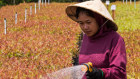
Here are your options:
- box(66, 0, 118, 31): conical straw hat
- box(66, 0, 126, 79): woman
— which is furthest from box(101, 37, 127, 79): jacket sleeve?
box(66, 0, 118, 31): conical straw hat

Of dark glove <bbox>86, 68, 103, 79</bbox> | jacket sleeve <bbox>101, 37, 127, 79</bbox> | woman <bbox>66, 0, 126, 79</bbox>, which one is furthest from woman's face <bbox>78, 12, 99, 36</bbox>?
dark glove <bbox>86, 68, 103, 79</bbox>

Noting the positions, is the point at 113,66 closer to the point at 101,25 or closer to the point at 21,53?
the point at 101,25

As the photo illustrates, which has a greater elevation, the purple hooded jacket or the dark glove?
the purple hooded jacket

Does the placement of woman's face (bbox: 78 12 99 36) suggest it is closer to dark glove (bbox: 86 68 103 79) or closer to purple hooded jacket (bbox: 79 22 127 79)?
purple hooded jacket (bbox: 79 22 127 79)

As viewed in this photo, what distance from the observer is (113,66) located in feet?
8.14

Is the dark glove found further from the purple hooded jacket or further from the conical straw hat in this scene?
the conical straw hat

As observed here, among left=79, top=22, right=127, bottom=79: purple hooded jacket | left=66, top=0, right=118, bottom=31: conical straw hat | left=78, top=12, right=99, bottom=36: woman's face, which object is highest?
left=66, top=0, right=118, bottom=31: conical straw hat

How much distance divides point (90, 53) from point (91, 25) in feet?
1.00

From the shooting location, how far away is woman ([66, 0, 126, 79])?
247 centimetres

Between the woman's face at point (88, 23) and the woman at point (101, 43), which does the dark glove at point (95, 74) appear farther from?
the woman's face at point (88, 23)

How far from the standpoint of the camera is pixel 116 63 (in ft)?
8.04

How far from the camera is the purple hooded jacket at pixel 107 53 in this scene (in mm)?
2479

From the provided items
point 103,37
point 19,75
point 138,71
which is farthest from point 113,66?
point 138,71

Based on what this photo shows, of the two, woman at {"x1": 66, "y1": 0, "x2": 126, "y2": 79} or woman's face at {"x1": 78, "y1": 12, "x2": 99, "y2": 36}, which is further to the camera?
woman's face at {"x1": 78, "y1": 12, "x2": 99, "y2": 36}
